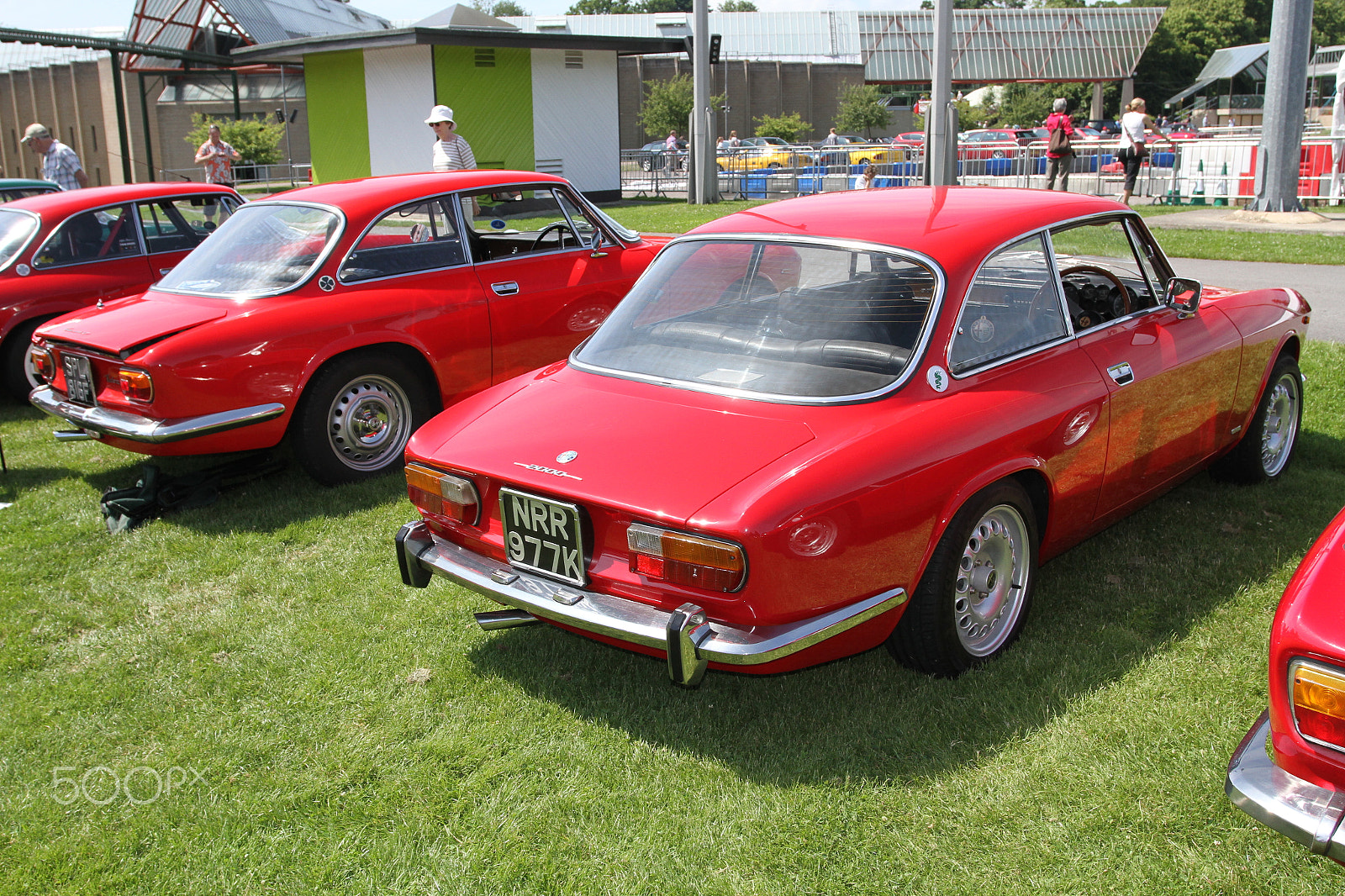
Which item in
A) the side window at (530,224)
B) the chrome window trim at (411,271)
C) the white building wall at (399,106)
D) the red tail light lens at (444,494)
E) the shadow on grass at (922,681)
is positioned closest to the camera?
the shadow on grass at (922,681)

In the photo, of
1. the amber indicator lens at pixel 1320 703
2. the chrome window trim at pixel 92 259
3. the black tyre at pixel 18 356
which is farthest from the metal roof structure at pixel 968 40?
the amber indicator lens at pixel 1320 703

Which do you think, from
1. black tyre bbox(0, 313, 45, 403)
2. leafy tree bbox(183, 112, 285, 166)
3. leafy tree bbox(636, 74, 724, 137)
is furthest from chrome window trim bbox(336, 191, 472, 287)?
leafy tree bbox(636, 74, 724, 137)

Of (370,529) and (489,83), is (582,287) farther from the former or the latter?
(489,83)

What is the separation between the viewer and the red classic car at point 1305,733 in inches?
80.3

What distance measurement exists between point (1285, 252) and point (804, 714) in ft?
36.4

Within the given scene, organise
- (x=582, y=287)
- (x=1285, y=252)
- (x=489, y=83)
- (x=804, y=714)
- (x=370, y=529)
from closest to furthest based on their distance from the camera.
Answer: (x=804, y=714), (x=370, y=529), (x=582, y=287), (x=1285, y=252), (x=489, y=83)

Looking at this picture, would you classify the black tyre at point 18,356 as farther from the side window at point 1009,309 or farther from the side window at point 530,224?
the side window at point 1009,309

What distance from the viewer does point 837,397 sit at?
329cm

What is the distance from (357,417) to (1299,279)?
9.15 metres

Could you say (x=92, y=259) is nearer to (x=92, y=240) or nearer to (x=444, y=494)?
(x=92, y=240)

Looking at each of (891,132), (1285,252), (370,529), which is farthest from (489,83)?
(891,132)

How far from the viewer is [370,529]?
16.7 ft

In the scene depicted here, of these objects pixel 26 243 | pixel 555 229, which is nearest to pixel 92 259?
pixel 26 243

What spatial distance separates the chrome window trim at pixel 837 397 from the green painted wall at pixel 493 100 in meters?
20.3
